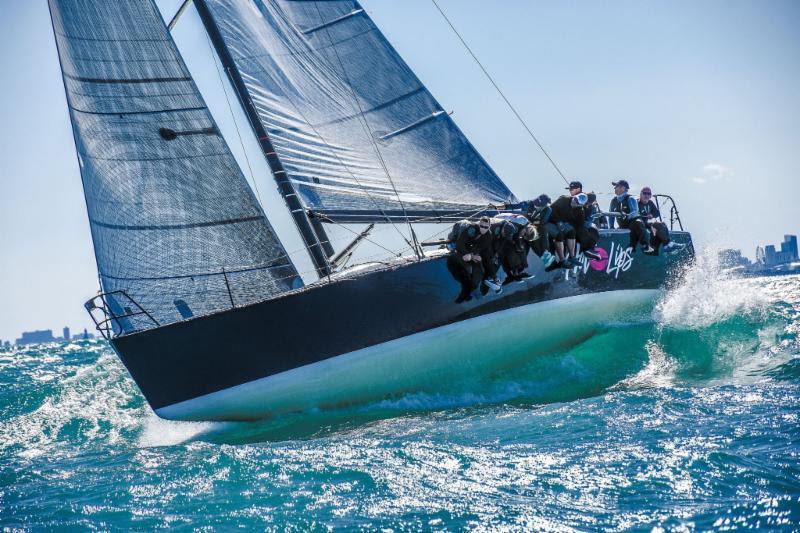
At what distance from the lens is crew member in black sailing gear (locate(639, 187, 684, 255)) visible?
480 inches

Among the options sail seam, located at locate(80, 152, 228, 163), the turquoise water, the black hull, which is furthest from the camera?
sail seam, located at locate(80, 152, 228, 163)

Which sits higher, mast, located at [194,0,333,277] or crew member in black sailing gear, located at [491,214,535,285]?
mast, located at [194,0,333,277]

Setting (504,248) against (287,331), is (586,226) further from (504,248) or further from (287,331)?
(287,331)

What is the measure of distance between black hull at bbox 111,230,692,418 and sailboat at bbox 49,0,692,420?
0.02 metres

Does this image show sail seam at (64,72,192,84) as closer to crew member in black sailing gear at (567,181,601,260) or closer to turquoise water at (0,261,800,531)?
turquoise water at (0,261,800,531)

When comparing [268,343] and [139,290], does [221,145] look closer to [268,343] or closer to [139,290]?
[139,290]

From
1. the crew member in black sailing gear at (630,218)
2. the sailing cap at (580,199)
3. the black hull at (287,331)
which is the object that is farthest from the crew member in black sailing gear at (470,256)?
the crew member in black sailing gear at (630,218)

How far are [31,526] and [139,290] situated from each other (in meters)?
4.44

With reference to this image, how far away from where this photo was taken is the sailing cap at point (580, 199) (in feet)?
34.4

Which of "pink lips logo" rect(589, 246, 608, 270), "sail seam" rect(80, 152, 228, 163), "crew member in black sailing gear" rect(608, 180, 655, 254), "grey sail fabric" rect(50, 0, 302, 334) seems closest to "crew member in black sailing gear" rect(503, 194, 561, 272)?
"pink lips logo" rect(589, 246, 608, 270)

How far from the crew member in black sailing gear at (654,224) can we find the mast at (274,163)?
489 cm

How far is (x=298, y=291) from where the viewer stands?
29.6 ft

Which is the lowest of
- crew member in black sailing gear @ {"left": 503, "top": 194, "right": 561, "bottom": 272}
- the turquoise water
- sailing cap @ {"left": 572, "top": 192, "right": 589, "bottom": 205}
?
the turquoise water

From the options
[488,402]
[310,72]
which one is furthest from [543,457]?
[310,72]
